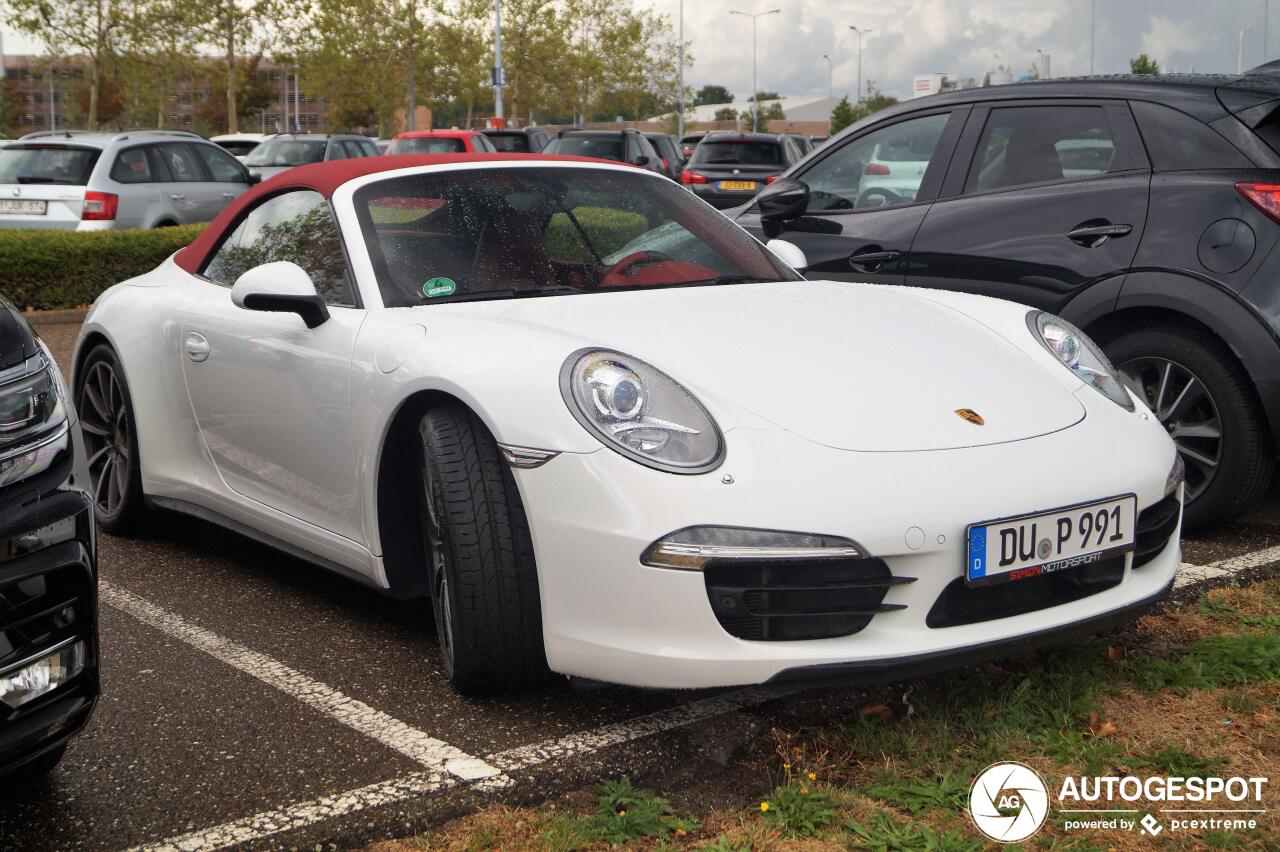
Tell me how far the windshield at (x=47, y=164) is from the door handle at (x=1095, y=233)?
1078 cm

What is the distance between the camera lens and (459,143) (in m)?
22.5

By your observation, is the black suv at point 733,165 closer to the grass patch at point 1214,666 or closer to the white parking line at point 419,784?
the grass patch at point 1214,666

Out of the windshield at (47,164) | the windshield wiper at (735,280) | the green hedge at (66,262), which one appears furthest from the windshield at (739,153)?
the windshield wiper at (735,280)

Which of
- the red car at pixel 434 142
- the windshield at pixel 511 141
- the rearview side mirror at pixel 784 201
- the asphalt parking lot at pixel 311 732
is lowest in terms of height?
the asphalt parking lot at pixel 311 732

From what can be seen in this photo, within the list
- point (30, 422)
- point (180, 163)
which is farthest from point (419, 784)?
point (180, 163)

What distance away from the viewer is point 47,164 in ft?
43.6

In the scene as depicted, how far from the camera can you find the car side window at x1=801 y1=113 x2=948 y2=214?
5.66 metres

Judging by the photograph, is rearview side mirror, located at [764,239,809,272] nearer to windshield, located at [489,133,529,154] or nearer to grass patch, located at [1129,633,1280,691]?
grass patch, located at [1129,633,1280,691]

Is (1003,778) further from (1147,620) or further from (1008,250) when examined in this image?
(1008,250)

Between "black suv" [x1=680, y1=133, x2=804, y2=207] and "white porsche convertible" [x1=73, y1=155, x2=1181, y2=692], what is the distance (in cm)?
1586

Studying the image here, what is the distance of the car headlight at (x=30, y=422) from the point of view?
245 cm

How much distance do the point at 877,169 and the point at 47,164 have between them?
1001 cm

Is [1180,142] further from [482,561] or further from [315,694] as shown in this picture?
[315,694]

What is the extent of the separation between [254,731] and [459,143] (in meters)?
20.0
